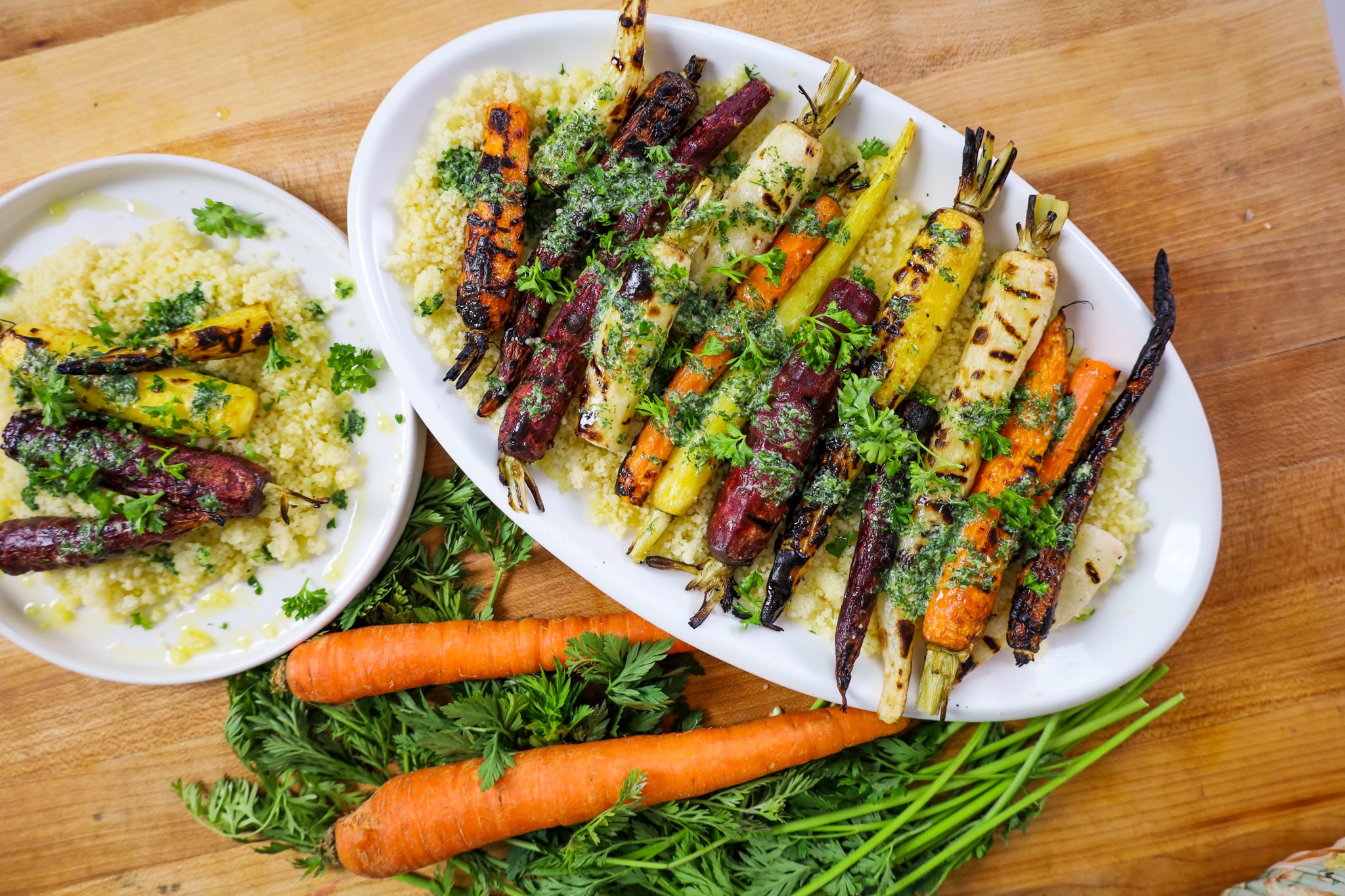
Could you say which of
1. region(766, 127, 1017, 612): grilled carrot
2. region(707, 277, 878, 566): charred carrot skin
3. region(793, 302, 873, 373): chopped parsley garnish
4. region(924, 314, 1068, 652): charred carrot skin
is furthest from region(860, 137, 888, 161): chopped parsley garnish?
region(924, 314, 1068, 652): charred carrot skin

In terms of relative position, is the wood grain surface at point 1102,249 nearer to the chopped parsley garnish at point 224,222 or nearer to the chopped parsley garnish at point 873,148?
the chopped parsley garnish at point 224,222

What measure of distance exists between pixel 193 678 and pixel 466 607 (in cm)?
98

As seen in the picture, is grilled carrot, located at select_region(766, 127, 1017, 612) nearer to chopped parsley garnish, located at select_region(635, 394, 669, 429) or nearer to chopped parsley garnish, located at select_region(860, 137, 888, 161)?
chopped parsley garnish, located at select_region(860, 137, 888, 161)

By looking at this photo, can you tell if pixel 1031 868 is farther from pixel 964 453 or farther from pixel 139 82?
pixel 139 82

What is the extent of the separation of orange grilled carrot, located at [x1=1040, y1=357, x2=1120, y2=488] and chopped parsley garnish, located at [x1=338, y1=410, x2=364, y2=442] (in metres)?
2.38

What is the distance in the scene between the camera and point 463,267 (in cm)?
230

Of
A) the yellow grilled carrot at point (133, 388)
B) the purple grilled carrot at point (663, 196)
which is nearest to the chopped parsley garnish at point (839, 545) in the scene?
the purple grilled carrot at point (663, 196)

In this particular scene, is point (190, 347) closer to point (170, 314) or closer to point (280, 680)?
point (170, 314)

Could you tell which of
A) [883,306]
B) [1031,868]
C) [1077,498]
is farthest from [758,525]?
[1031,868]

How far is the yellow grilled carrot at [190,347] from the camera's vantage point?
2.30 m

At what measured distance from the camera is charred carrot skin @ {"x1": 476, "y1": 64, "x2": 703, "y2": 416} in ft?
7.43

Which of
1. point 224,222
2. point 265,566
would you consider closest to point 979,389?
point 265,566

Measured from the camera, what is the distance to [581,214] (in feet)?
7.48

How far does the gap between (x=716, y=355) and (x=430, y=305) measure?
0.96 metres
